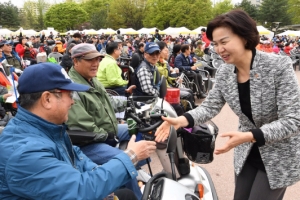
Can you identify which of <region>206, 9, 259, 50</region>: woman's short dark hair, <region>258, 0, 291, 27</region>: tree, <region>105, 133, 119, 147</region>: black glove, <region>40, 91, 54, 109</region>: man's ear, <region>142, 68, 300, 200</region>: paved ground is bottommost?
<region>142, 68, 300, 200</region>: paved ground

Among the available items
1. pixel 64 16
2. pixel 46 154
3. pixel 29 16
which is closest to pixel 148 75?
pixel 46 154

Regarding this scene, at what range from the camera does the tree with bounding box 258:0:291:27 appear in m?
58.5

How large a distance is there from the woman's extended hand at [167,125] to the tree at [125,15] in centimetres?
6478

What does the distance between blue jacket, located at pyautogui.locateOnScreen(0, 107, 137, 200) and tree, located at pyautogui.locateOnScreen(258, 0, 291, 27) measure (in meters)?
62.9

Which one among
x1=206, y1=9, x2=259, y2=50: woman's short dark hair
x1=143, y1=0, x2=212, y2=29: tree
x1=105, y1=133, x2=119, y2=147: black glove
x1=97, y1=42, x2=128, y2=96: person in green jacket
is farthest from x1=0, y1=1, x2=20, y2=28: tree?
x1=206, y1=9, x2=259, y2=50: woman's short dark hair

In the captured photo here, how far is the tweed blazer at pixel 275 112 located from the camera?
173cm

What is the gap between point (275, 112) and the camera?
72.4 inches

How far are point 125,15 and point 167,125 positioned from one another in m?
66.2

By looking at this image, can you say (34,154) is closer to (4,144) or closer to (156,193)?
(4,144)

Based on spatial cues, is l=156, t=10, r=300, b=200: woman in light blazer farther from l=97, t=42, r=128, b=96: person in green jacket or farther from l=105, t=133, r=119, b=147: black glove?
l=97, t=42, r=128, b=96: person in green jacket

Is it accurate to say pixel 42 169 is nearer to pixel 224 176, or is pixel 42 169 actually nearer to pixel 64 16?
pixel 224 176

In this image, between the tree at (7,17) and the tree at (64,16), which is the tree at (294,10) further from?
the tree at (7,17)

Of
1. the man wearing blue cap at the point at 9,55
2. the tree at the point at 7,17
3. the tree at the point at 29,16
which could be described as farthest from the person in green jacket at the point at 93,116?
the tree at the point at 29,16

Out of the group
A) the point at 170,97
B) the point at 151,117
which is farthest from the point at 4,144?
the point at 170,97
